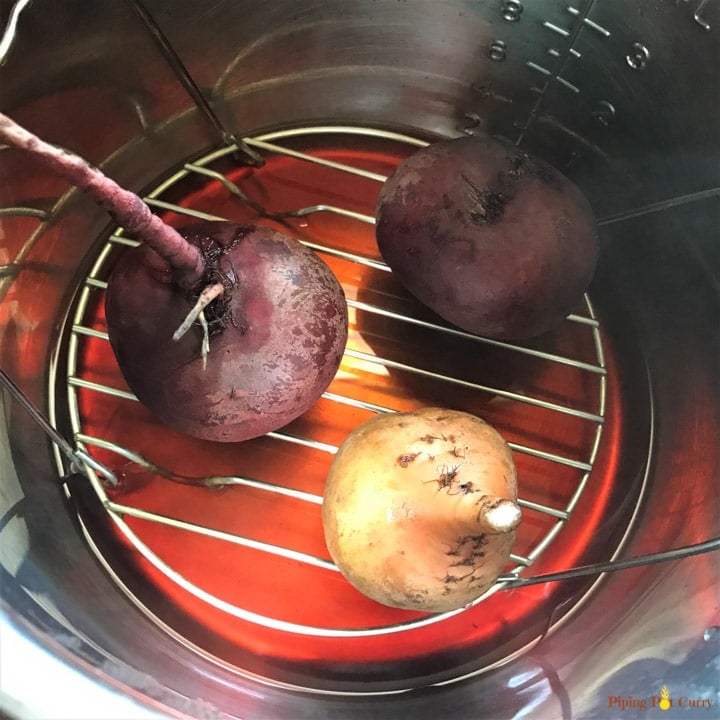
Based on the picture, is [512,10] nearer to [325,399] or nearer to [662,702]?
[325,399]

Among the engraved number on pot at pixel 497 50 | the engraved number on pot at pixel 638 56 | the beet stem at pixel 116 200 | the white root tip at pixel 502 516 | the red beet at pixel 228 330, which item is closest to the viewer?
the beet stem at pixel 116 200

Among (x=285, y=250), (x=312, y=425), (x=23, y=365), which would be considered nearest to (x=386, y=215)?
(x=285, y=250)

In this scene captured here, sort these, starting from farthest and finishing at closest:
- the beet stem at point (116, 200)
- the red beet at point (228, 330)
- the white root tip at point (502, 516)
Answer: the red beet at point (228, 330) → the white root tip at point (502, 516) → the beet stem at point (116, 200)

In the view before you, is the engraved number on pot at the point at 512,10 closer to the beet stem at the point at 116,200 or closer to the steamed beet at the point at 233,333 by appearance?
the steamed beet at the point at 233,333

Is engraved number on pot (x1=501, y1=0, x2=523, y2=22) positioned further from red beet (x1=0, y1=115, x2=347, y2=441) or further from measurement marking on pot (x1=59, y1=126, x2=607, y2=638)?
red beet (x1=0, y1=115, x2=347, y2=441)

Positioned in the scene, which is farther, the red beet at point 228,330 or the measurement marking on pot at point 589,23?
the measurement marking on pot at point 589,23

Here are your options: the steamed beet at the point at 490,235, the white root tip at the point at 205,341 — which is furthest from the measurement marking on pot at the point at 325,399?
the white root tip at the point at 205,341

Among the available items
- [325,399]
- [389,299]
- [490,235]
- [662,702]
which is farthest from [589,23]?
[662,702]

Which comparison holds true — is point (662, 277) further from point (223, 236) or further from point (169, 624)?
point (169, 624)
